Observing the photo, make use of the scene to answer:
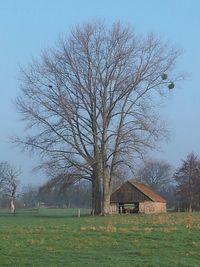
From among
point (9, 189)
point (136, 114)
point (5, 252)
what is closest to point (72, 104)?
point (136, 114)

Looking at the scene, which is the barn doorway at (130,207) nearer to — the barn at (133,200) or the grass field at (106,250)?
the barn at (133,200)

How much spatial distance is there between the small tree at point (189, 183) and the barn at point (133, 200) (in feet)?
24.2

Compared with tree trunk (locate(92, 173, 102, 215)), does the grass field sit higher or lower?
lower

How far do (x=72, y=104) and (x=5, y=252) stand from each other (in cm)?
4454

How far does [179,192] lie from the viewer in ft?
287

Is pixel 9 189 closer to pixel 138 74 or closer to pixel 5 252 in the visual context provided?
pixel 138 74

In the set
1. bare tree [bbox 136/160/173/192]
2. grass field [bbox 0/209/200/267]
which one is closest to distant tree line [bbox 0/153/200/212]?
bare tree [bbox 136/160/173/192]

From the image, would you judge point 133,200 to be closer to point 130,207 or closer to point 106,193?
point 130,207

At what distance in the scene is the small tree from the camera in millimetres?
85375

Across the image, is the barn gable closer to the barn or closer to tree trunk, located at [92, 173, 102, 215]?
the barn

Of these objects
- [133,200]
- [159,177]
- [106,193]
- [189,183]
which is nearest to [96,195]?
[106,193]

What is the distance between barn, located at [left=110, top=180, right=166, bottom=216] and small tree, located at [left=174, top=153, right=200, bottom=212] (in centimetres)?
738

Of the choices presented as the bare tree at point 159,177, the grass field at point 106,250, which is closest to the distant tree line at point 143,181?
the bare tree at point 159,177

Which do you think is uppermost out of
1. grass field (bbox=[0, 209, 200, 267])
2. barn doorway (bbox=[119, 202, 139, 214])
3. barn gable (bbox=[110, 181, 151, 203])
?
barn gable (bbox=[110, 181, 151, 203])
